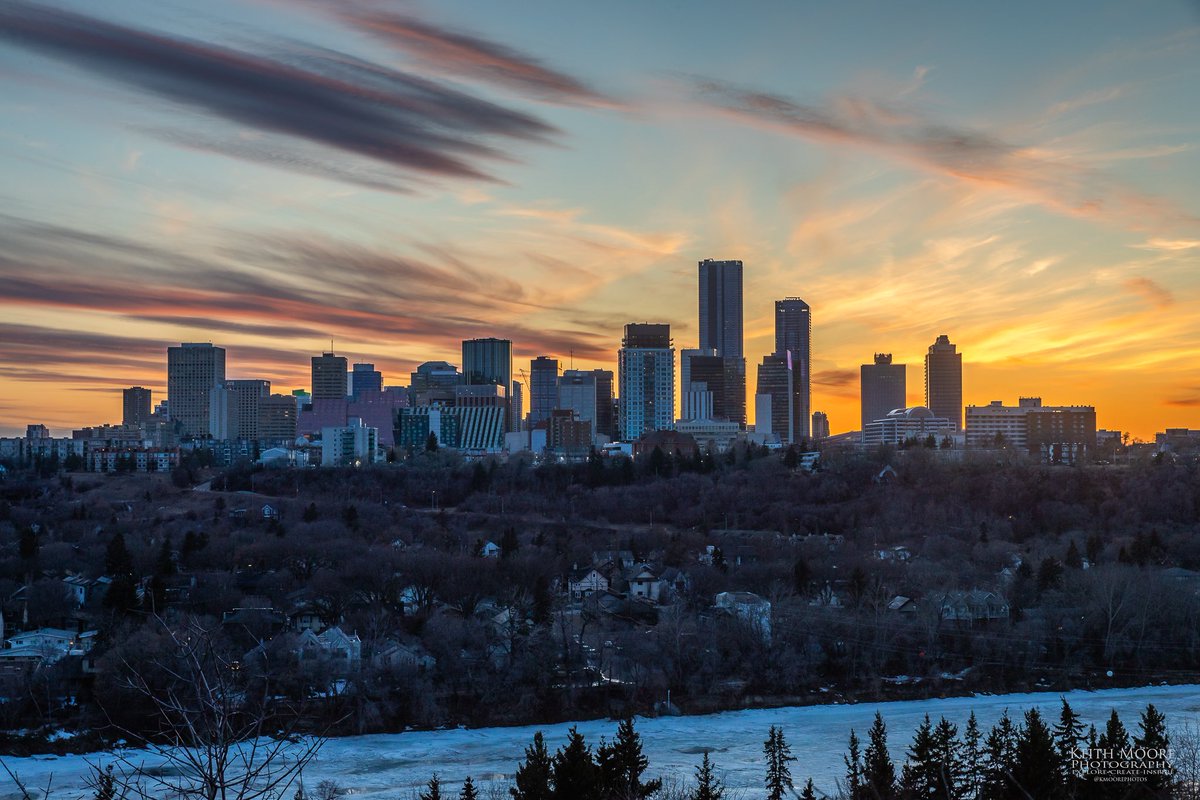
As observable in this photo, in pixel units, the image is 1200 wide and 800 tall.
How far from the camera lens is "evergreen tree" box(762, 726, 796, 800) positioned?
11.5 meters

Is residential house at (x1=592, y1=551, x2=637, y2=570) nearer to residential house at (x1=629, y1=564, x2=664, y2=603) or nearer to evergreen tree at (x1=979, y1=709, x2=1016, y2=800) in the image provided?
residential house at (x1=629, y1=564, x2=664, y2=603)

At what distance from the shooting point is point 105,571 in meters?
25.4

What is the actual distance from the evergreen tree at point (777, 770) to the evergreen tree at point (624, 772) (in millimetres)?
1479

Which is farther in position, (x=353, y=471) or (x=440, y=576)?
(x=353, y=471)

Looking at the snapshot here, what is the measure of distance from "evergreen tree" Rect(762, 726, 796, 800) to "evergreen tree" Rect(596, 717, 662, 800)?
148cm

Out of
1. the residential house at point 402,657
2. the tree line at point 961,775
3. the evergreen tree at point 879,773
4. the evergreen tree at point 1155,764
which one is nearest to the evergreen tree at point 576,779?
the tree line at point 961,775

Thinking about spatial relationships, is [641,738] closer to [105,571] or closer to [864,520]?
[105,571]

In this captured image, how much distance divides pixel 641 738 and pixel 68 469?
47.8 metres

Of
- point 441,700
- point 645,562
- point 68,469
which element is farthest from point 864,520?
point 68,469

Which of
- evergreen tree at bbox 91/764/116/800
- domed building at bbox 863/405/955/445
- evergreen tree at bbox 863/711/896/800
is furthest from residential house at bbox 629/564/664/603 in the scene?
domed building at bbox 863/405/955/445

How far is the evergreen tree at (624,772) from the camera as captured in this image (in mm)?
9523

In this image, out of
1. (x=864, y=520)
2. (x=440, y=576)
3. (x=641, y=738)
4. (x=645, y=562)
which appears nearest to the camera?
(x=641, y=738)

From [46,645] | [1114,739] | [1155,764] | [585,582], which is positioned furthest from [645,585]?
[1155,764]

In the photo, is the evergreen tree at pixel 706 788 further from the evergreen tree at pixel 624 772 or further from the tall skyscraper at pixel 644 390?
the tall skyscraper at pixel 644 390
